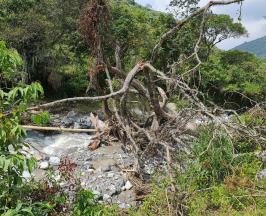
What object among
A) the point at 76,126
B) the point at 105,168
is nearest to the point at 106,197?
the point at 105,168

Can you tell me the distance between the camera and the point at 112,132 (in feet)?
32.1

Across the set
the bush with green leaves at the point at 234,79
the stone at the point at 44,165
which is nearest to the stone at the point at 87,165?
the stone at the point at 44,165

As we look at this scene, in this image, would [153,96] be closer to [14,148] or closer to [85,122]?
[85,122]

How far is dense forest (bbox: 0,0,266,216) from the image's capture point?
4121 millimetres

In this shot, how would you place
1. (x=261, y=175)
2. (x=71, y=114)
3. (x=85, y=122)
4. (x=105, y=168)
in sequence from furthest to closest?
(x=71, y=114), (x=85, y=122), (x=105, y=168), (x=261, y=175)

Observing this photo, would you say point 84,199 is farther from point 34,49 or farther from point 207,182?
point 34,49

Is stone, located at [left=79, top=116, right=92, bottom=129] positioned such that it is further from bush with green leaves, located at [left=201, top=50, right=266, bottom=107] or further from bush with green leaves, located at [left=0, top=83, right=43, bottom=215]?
bush with green leaves, located at [left=0, top=83, right=43, bottom=215]

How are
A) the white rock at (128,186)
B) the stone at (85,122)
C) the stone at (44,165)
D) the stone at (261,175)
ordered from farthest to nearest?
1. the stone at (85,122)
2. the stone at (44,165)
3. the white rock at (128,186)
4. the stone at (261,175)

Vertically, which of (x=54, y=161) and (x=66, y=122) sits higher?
(x=54, y=161)

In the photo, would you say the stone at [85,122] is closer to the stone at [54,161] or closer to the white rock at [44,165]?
the stone at [54,161]

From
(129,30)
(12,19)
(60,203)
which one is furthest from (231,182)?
(129,30)

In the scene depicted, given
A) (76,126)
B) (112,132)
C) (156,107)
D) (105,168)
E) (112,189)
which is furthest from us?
(76,126)

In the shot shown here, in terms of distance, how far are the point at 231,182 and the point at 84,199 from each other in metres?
2.79

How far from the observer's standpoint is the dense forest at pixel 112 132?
162 inches
